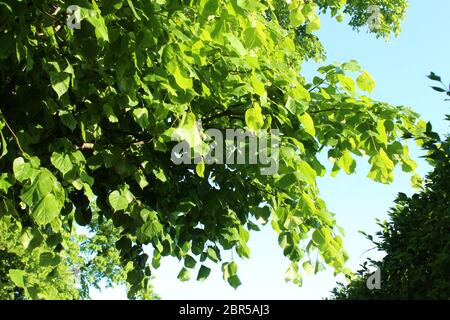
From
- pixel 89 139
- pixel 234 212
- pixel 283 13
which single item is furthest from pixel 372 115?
pixel 283 13

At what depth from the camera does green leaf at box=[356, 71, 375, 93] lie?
178 inches

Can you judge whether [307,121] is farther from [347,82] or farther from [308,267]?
[308,267]

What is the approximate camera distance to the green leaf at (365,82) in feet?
14.9

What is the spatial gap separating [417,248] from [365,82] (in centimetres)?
296

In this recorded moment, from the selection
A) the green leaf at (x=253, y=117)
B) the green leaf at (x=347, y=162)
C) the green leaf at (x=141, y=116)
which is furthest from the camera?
the green leaf at (x=347, y=162)

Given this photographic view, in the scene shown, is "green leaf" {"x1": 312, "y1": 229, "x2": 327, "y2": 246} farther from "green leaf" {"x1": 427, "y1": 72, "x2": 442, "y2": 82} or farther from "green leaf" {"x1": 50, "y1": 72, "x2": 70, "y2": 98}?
"green leaf" {"x1": 50, "y1": 72, "x2": 70, "y2": 98}

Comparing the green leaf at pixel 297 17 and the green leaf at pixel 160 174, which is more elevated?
the green leaf at pixel 297 17

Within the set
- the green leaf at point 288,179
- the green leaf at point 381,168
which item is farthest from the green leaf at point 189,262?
the green leaf at point 381,168

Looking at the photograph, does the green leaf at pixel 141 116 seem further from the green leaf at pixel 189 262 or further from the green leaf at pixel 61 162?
the green leaf at pixel 189 262

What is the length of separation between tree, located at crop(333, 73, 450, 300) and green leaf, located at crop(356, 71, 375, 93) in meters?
1.87

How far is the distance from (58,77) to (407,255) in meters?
4.80

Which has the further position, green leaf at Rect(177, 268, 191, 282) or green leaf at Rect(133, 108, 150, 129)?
green leaf at Rect(177, 268, 191, 282)

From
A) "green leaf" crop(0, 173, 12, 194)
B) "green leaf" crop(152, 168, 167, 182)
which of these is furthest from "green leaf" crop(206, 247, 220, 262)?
"green leaf" crop(0, 173, 12, 194)

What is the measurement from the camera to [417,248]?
668cm
